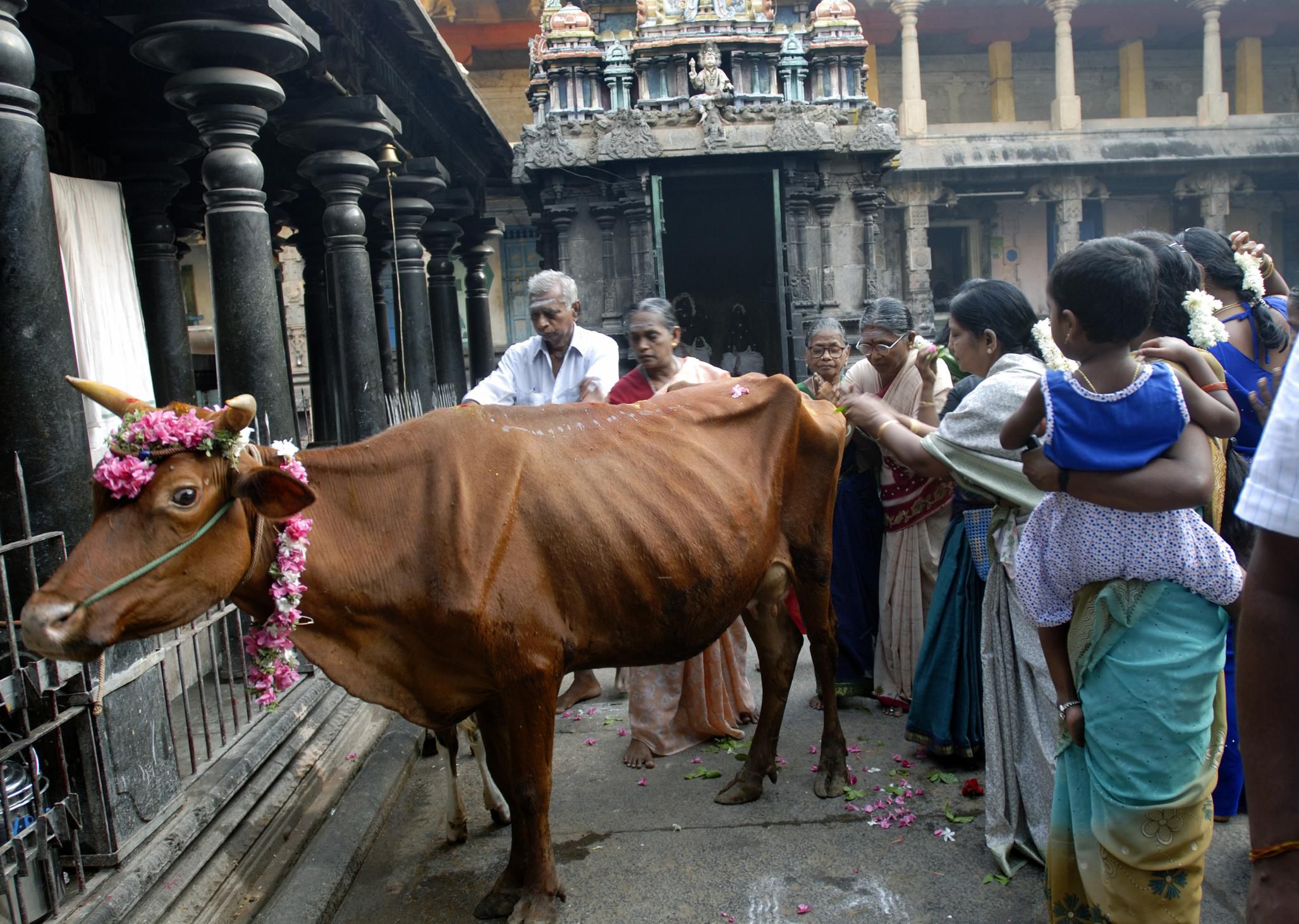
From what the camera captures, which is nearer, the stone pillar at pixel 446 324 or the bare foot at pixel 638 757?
the bare foot at pixel 638 757

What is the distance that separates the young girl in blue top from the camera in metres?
2.41

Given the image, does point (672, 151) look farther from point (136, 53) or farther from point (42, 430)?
point (42, 430)

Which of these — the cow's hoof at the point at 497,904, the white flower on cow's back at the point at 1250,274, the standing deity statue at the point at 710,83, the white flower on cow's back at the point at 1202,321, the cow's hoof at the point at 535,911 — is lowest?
the cow's hoof at the point at 497,904

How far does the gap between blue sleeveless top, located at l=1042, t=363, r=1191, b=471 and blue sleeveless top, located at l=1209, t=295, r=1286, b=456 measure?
6.07 ft

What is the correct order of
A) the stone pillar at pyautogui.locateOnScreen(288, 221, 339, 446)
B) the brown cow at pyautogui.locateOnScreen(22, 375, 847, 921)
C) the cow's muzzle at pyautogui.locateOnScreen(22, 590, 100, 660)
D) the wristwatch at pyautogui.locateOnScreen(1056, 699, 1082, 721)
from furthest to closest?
the stone pillar at pyautogui.locateOnScreen(288, 221, 339, 446)
the wristwatch at pyautogui.locateOnScreen(1056, 699, 1082, 721)
the brown cow at pyautogui.locateOnScreen(22, 375, 847, 921)
the cow's muzzle at pyautogui.locateOnScreen(22, 590, 100, 660)

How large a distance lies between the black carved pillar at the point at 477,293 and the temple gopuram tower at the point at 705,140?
97 centimetres

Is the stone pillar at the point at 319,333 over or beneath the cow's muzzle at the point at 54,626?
over

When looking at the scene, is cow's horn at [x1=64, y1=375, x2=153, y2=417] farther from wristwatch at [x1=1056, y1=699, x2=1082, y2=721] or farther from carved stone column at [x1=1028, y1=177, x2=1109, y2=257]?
carved stone column at [x1=1028, y1=177, x2=1109, y2=257]

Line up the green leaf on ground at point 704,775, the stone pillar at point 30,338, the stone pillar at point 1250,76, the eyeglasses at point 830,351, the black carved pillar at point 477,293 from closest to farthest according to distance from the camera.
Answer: the stone pillar at point 30,338 < the green leaf on ground at point 704,775 < the eyeglasses at point 830,351 < the black carved pillar at point 477,293 < the stone pillar at point 1250,76

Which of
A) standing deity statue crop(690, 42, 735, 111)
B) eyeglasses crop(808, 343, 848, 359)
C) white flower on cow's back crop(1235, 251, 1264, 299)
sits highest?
standing deity statue crop(690, 42, 735, 111)

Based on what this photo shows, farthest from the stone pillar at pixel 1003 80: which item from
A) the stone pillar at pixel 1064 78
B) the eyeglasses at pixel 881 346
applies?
the eyeglasses at pixel 881 346

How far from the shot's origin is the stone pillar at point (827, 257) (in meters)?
14.9

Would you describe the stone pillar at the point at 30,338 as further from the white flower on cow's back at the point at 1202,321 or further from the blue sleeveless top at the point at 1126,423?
the white flower on cow's back at the point at 1202,321

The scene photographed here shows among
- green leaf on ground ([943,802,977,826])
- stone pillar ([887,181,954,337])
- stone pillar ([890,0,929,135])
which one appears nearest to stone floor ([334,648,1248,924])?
green leaf on ground ([943,802,977,826])
